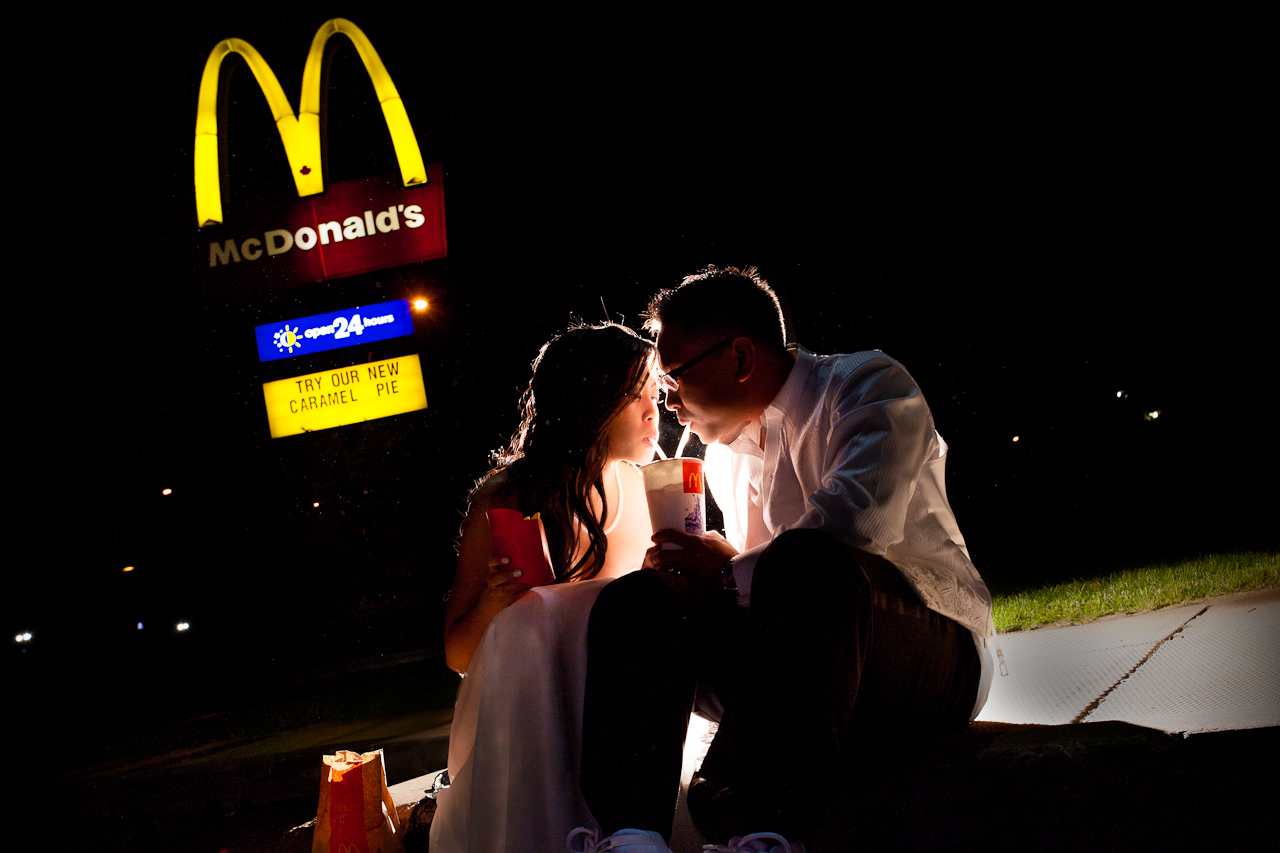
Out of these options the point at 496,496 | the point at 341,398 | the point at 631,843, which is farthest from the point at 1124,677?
the point at 341,398

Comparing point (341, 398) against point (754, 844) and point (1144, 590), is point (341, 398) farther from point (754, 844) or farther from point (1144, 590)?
point (754, 844)

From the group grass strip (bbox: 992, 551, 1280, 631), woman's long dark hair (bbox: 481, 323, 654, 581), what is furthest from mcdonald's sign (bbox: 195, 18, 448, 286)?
woman's long dark hair (bbox: 481, 323, 654, 581)

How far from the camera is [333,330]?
16.0m

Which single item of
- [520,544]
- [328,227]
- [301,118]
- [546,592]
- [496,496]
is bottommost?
[546,592]

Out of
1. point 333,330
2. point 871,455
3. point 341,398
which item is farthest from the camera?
point 333,330

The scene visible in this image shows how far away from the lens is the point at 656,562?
2102mm

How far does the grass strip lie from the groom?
11.1 ft

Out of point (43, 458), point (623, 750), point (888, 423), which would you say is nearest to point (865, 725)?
point (623, 750)

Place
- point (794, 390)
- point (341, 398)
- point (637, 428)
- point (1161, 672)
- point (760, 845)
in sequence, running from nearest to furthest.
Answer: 1. point (760, 845)
2. point (794, 390)
3. point (1161, 672)
4. point (637, 428)
5. point (341, 398)

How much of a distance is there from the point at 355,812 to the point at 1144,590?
16.4 ft

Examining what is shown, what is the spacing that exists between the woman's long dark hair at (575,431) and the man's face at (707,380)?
255 millimetres

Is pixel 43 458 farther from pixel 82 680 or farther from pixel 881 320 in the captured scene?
pixel 881 320

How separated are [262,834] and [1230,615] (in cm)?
500

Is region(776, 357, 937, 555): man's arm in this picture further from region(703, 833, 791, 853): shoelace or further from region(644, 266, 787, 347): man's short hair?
region(703, 833, 791, 853): shoelace
